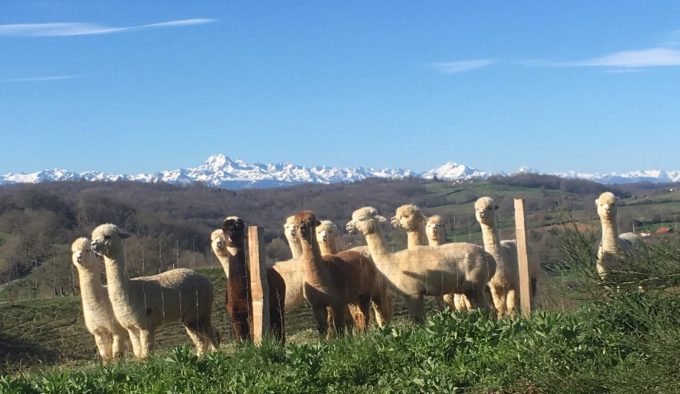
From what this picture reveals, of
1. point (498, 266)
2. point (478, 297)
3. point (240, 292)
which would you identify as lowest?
point (478, 297)

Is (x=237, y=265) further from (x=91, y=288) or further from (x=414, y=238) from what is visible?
(x=414, y=238)

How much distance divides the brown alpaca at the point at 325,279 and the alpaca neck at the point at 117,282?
8.93 ft

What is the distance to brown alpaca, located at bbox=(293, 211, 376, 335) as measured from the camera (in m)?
13.1

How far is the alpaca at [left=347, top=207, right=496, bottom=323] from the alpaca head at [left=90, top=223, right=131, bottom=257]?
382 centimetres

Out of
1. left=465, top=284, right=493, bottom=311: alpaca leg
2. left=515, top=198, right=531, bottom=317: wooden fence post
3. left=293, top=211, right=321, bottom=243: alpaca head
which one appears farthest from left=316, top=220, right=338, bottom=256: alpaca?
left=515, top=198, right=531, bottom=317: wooden fence post

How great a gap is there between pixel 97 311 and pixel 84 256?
3.09ft

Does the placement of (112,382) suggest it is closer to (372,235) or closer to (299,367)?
(299,367)

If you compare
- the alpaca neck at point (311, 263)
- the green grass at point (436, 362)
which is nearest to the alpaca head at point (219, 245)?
the alpaca neck at point (311, 263)

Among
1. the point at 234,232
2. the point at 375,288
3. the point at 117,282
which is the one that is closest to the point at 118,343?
the point at 117,282

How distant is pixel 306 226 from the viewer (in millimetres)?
13172

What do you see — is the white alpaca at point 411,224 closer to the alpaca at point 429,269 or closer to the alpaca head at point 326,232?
the alpaca head at point 326,232

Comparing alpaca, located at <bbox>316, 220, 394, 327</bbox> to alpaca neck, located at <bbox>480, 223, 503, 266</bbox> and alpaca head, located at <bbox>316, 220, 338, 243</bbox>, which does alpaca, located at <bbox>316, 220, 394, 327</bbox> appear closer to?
alpaca head, located at <bbox>316, 220, 338, 243</bbox>

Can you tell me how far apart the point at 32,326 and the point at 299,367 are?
12.0 meters

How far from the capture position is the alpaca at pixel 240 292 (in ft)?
39.8
